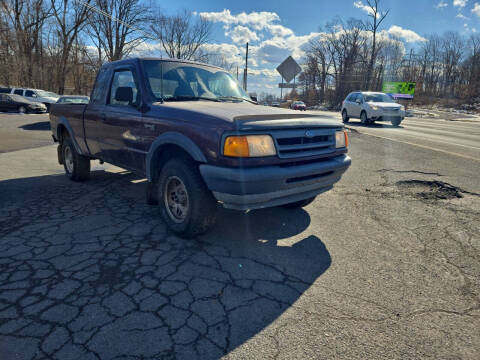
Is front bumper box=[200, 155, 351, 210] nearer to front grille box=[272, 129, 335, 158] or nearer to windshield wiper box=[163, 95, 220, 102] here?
front grille box=[272, 129, 335, 158]

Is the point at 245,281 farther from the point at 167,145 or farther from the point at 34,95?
the point at 34,95

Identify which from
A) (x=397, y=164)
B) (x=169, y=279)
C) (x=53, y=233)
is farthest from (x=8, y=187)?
(x=397, y=164)

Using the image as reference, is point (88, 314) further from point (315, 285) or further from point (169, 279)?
point (315, 285)

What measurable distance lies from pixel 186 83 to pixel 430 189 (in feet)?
13.3

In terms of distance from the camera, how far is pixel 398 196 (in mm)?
4695

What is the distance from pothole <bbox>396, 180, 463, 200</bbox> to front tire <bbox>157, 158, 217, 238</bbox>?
133 inches

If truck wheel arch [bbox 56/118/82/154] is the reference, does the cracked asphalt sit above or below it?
below

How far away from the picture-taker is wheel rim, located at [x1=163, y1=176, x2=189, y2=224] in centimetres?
323

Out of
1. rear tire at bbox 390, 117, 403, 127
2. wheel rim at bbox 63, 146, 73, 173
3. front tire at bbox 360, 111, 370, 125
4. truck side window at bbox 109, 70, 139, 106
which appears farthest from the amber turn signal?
rear tire at bbox 390, 117, 403, 127

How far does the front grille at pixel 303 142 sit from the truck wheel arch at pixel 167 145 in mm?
712

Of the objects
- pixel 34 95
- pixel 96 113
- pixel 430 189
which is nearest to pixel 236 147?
pixel 96 113

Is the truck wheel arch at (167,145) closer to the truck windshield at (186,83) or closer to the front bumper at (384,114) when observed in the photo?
the truck windshield at (186,83)

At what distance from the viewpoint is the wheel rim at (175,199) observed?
3227mm

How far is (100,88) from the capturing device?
4695 mm
